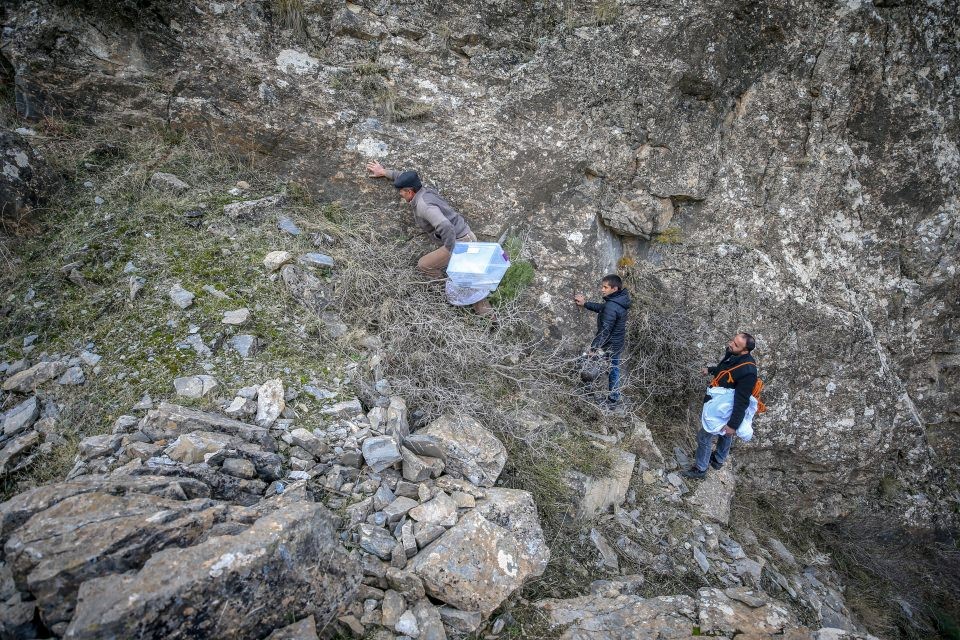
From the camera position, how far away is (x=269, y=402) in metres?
3.07

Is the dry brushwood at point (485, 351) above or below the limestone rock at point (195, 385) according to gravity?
above

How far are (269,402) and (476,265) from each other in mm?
1869

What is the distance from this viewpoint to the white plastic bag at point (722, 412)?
13.5ft

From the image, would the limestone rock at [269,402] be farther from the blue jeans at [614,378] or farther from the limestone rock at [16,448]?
the blue jeans at [614,378]

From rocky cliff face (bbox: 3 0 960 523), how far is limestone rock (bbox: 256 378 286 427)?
6.76ft

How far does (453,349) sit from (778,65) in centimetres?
394

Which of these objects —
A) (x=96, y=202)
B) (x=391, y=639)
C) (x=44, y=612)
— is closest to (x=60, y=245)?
(x=96, y=202)

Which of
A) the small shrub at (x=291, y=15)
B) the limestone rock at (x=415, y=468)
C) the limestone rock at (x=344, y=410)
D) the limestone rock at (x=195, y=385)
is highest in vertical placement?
the small shrub at (x=291, y=15)

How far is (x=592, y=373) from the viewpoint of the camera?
4.43 meters

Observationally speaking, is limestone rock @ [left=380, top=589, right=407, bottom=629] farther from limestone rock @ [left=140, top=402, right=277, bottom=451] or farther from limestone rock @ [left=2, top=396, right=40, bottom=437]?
limestone rock @ [left=2, top=396, right=40, bottom=437]

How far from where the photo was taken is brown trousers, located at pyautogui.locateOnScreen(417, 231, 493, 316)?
4.21 metres

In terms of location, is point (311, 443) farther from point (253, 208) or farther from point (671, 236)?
point (671, 236)

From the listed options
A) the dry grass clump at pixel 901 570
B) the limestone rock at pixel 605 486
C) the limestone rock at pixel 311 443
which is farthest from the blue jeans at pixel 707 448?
the limestone rock at pixel 311 443

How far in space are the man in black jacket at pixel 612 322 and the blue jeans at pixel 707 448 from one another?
794 millimetres
